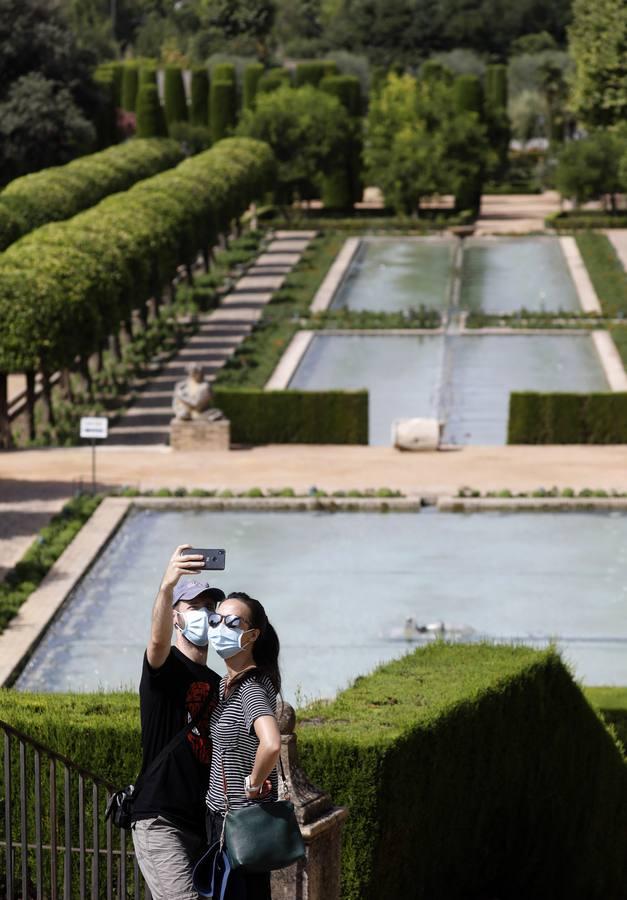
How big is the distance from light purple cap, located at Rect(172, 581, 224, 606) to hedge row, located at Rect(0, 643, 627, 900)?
2985 millimetres

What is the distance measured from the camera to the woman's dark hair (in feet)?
27.0

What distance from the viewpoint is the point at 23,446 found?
36.7 meters

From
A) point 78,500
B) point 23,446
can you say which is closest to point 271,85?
point 23,446

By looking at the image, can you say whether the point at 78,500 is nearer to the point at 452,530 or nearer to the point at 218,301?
the point at 452,530

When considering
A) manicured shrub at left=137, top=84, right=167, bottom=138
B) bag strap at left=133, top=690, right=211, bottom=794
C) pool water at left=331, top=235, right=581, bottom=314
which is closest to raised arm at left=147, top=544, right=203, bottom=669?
bag strap at left=133, top=690, right=211, bottom=794

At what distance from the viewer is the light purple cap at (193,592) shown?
28.3 feet

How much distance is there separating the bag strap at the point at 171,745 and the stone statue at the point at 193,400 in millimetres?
26684

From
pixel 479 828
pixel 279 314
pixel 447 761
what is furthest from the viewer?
pixel 279 314

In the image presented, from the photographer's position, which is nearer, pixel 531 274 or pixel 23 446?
pixel 23 446

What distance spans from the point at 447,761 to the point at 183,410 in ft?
75.5

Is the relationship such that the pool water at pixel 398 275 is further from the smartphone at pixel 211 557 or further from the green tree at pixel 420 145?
the smartphone at pixel 211 557

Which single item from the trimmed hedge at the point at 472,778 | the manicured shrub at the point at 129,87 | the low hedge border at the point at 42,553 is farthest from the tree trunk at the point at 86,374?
the manicured shrub at the point at 129,87

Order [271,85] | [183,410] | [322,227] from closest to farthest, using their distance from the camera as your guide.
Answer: [183,410], [322,227], [271,85]

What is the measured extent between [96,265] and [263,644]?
3422 centimetres
